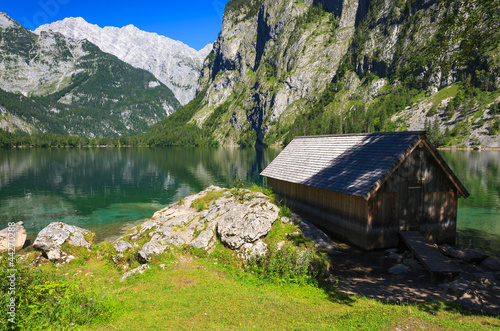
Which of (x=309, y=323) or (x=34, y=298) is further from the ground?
(x=34, y=298)

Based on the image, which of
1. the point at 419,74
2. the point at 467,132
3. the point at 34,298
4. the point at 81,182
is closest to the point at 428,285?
the point at 34,298

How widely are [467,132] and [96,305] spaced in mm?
167689

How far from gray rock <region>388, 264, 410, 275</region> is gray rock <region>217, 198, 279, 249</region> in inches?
276

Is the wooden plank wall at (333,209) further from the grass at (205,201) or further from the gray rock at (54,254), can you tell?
the gray rock at (54,254)

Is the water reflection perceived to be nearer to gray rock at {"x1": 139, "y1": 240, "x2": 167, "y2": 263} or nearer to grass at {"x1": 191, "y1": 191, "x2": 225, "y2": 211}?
grass at {"x1": 191, "y1": 191, "x2": 225, "y2": 211}

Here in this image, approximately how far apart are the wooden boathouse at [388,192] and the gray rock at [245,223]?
14.9 ft

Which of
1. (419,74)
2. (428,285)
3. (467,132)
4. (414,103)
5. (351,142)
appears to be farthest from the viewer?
(419,74)

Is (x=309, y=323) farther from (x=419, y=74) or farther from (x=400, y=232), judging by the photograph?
(x=419, y=74)

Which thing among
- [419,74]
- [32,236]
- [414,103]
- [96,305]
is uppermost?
[419,74]

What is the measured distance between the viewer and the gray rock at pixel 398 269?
14.1 m

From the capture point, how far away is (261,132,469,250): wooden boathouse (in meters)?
17.2

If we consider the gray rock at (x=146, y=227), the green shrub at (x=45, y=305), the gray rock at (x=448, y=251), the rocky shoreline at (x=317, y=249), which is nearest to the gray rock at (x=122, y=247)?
the rocky shoreline at (x=317, y=249)

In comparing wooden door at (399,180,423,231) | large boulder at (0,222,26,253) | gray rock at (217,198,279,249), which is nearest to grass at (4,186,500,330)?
gray rock at (217,198,279,249)

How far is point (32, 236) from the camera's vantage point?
27844 millimetres
